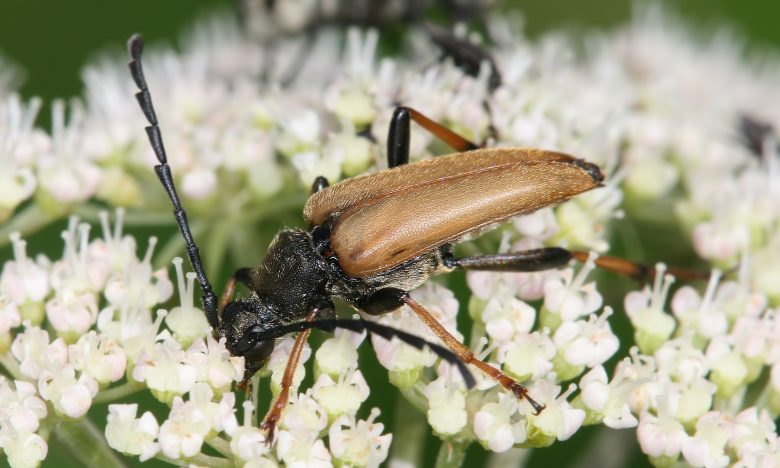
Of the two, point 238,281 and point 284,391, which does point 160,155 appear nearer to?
point 238,281

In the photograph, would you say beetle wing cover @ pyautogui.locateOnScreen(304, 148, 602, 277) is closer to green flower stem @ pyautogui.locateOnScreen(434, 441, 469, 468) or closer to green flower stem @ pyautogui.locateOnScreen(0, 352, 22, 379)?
green flower stem @ pyautogui.locateOnScreen(434, 441, 469, 468)

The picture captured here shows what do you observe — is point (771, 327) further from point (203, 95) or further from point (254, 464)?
point (203, 95)

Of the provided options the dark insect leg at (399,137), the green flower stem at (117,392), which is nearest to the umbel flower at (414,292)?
the green flower stem at (117,392)

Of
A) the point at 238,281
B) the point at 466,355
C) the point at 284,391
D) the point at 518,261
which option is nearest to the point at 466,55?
the point at 518,261

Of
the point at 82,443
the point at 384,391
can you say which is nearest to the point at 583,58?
the point at 384,391

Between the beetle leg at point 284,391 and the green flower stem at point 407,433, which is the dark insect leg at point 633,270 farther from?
the beetle leg at point 284,391

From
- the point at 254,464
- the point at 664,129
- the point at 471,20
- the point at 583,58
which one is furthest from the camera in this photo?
the point at 583,58
